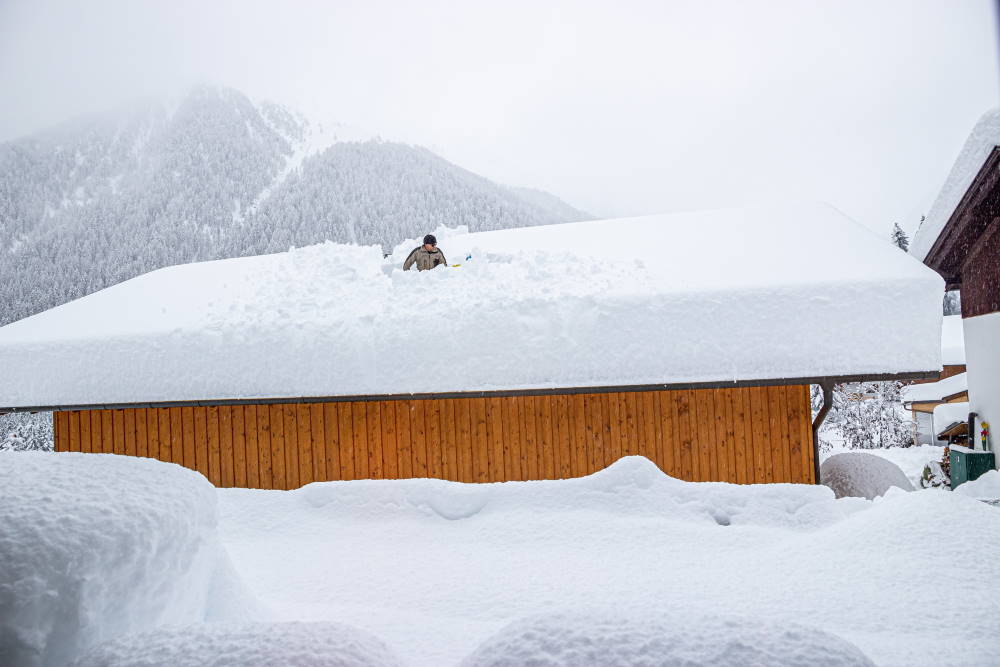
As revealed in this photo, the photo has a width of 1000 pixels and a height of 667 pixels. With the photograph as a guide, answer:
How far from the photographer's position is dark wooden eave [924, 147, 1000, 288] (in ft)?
17.9

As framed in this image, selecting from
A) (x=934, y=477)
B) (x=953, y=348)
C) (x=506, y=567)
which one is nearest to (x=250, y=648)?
(x=506, y=567)

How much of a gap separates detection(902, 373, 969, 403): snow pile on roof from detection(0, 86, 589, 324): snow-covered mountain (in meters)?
19.1

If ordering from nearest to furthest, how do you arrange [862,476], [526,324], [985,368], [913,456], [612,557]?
[612,557]
[526,324]
[862,476]
[985,368]
[913,456]

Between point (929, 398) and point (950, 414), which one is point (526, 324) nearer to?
point (950, 414)

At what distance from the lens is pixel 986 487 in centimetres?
605

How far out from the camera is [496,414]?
235 inches

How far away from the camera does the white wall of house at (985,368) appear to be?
22.5 feet

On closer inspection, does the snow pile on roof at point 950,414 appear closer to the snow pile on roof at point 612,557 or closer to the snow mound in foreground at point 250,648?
the snow pile on roof at point 612,557

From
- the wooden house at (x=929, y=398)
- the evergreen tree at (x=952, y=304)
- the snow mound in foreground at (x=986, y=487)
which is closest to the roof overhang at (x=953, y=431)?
the wooden house at (x=929, y=398)

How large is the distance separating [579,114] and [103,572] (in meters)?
62.4

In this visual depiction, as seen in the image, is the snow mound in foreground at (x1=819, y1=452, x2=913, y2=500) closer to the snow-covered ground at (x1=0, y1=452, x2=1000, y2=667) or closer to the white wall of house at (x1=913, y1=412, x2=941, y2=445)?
the snow-covered ground at (x1=0, y1=452, x2=1000, y2=667)

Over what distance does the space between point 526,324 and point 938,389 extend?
17.1 meters

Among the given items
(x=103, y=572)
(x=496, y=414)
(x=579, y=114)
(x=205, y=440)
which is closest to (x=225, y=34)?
(x=205, y=440)

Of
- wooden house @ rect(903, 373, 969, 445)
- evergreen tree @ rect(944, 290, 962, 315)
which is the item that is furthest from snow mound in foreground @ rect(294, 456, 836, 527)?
evergreen tree @ rect(944, 290, 962, 315)
